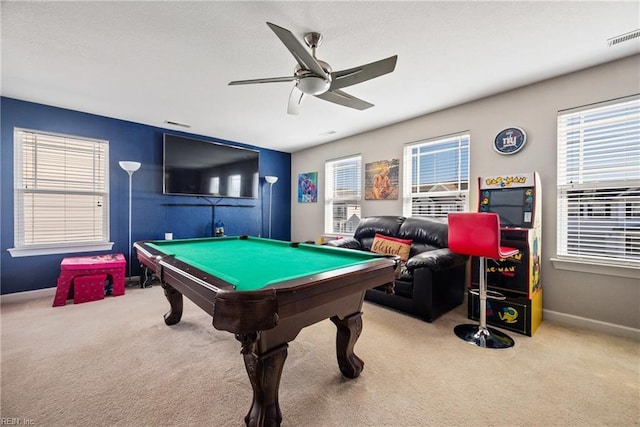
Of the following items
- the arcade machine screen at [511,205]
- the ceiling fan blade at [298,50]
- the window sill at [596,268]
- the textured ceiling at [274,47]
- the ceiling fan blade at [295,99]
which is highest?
the textured ceiling at [274,47]

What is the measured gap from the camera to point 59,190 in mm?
3600

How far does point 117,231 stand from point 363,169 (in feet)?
13.4

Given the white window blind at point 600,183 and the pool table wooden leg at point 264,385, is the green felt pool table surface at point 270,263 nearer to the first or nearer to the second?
the pool table wooden leg at point 264,385

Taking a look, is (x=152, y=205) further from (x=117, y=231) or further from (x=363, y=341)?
(x=363, y=341)

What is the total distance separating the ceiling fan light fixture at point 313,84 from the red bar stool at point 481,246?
5.16ft

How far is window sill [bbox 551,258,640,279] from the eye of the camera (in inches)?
89.2

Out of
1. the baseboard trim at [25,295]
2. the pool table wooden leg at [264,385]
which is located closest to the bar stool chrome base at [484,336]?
the pool table wooden leg at [264,385]

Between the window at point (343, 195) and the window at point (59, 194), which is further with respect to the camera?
the window at point (343, 195)

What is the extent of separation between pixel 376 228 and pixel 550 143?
2.18 metres

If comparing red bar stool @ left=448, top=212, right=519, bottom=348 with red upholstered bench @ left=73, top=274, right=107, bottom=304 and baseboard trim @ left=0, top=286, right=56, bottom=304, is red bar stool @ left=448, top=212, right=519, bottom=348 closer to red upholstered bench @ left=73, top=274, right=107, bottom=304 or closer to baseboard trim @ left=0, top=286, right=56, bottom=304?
red upholstered bench @ left=73, top=274, right=107, bottom=304

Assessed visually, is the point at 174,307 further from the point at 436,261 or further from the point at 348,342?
the point at 436,261

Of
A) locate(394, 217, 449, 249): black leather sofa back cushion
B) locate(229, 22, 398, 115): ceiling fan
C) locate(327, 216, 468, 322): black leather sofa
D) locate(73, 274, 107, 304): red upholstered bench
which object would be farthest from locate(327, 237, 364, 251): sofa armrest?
locate(73, 274, 107, 304): red upholstered bench

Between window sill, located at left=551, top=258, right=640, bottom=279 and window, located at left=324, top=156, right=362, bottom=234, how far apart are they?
107 inches

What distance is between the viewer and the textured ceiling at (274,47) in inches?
70.7
